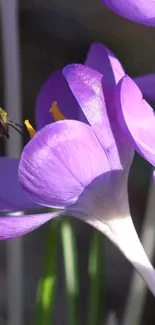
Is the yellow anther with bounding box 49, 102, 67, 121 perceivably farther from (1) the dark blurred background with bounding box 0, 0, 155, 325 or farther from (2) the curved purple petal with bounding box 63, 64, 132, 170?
(1) the dark blurred background with bounding box 0, 0, 155, 325

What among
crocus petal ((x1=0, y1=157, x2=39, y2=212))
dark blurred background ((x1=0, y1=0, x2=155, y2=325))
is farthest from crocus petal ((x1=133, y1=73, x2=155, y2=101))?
dark blurred background ((x1=0, y1=0, x2=155, y2=325))

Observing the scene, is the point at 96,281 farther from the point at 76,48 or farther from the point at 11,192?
the point at 76,48

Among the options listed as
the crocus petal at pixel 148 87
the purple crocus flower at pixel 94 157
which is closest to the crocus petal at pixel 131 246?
the purple crocus flower at pixel 94 157

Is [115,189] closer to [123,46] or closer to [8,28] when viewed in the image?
[8,28]

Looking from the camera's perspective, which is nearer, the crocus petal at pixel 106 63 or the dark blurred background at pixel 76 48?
the crocus petal at pixel 106 63

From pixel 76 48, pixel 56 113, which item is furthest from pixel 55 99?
pixel 76 48

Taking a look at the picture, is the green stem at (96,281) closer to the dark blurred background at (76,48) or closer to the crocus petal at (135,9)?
the crocus petal at (135,9)
